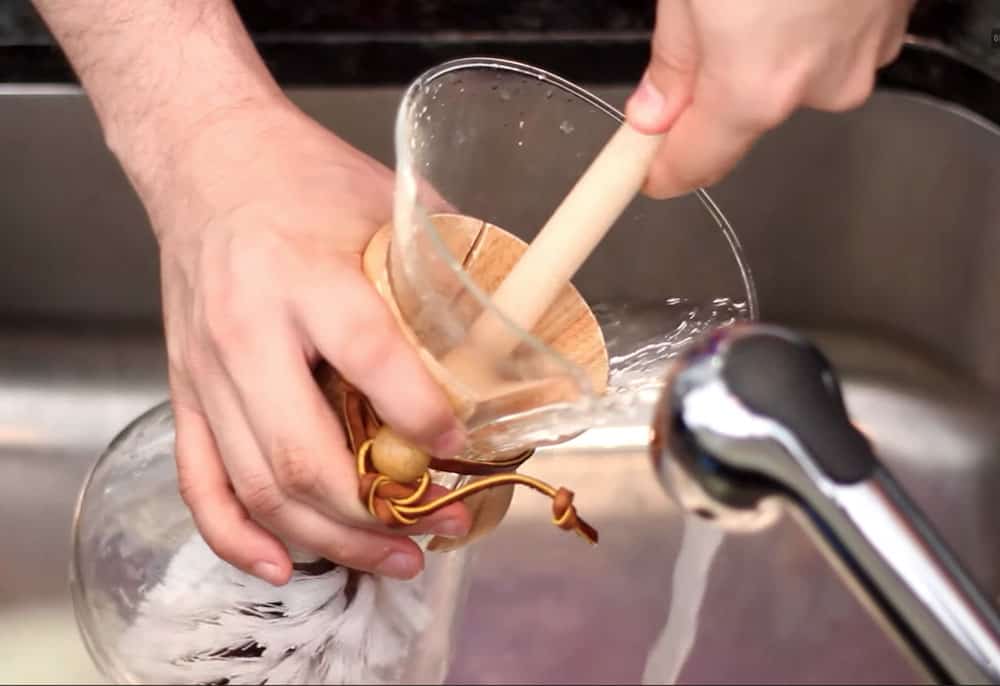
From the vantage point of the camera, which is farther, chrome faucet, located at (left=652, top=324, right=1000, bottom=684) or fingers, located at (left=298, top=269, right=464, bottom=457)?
fingers, located at (left=298, top=269, right=464, bottom=457)

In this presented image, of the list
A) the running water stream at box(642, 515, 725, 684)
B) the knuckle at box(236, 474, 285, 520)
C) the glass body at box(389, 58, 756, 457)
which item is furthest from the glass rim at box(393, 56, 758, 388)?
the running water stream at box(642, 515, 725, 684)

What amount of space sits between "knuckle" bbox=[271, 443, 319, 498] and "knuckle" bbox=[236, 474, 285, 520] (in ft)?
0.04

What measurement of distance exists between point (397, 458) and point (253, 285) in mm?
82

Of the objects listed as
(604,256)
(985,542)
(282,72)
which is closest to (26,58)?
(282,72)

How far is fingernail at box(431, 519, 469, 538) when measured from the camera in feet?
1.21

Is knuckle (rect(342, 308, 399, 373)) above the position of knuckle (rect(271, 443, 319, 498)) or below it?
above

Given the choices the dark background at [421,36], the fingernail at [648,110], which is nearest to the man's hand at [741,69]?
the fingernail at [648,110]

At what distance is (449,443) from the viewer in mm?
328

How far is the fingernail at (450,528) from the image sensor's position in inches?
14.5

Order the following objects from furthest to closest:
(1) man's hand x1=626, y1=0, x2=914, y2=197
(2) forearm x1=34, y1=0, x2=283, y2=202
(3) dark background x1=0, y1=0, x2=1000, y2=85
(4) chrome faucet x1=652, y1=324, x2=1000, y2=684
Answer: (3) dark background x1=0, y1=0, x2=1000, y2=85 → (2) forearm x1=34, y1=0, x2=283, y2=202 → (1) man's hand x1=626, y1=0, x2=914, y2=197 → (4) chrome faucet x1=652, y1=324, x2=1000, y2=684

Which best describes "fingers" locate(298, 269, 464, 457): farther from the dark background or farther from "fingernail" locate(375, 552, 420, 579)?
→ the dark background

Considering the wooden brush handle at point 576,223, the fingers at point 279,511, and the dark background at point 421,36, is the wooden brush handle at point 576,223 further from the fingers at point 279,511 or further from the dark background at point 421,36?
the dark background at point 421,36

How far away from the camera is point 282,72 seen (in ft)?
1.90

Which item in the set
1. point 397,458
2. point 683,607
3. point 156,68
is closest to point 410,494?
point 397,458
